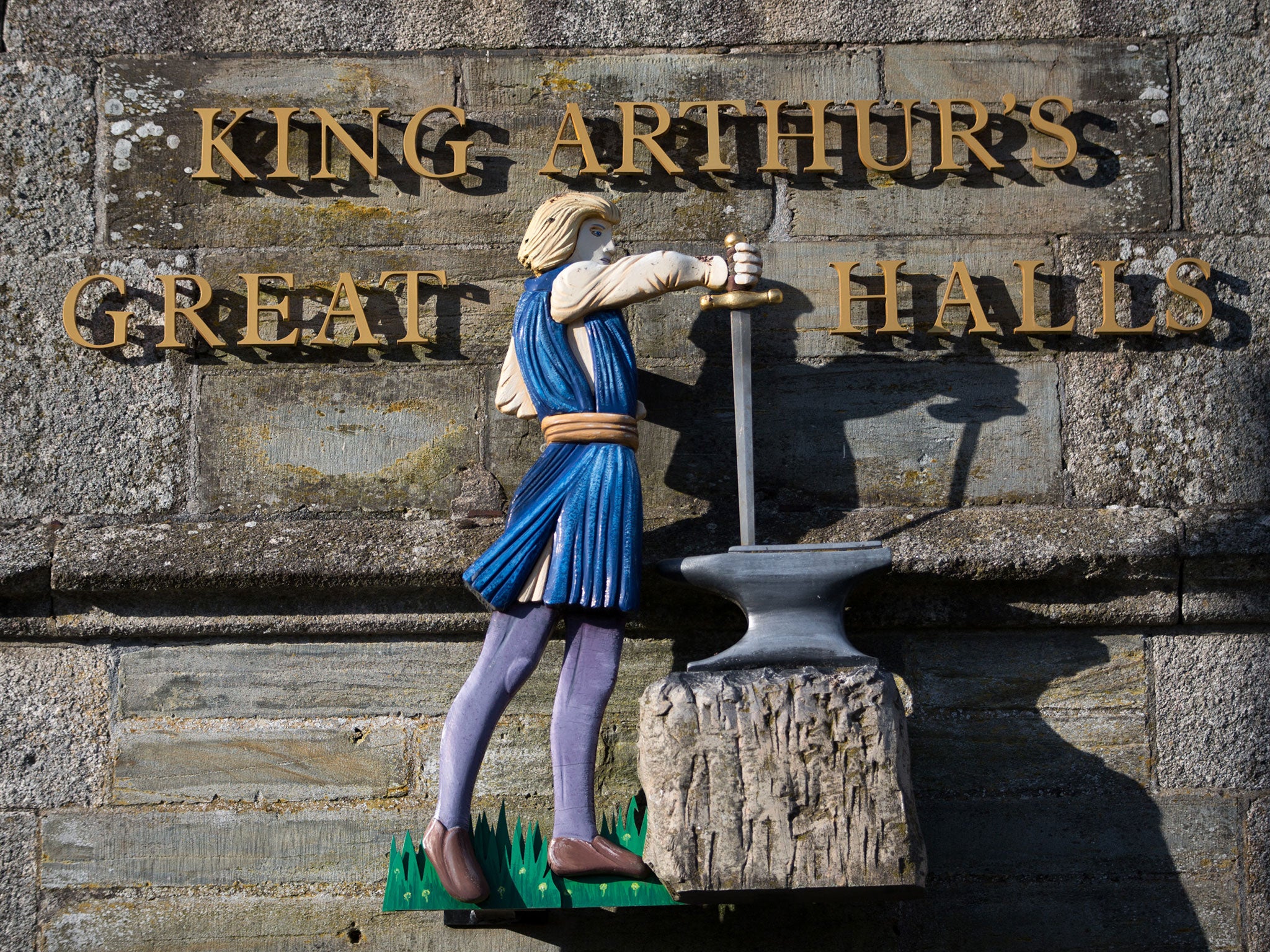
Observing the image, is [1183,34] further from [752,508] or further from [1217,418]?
[752,508]

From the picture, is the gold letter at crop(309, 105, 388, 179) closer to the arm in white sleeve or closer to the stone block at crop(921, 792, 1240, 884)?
the arm in white sleeve

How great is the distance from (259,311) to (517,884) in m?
1.69

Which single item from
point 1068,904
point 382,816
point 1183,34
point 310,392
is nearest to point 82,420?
point 310,392

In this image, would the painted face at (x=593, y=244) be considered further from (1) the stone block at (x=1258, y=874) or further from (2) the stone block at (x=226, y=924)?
(1) the stone block at (x=1258, y=874)

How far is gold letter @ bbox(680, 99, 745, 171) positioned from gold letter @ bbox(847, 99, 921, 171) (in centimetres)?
32

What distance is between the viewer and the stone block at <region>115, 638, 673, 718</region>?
3.82 metres

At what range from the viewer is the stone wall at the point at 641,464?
3727 millimetres

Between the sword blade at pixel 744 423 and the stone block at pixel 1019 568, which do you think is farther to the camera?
the stone block at pixel 1019 568

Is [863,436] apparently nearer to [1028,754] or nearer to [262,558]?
[1028,754]

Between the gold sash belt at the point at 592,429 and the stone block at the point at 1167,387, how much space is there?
1.24m

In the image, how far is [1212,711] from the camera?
3797 millimetres

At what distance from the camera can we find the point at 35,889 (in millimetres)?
3711

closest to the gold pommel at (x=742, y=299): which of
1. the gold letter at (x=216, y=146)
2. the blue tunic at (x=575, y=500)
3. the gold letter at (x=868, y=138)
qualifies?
the blue tunic at (x=575, y=500)

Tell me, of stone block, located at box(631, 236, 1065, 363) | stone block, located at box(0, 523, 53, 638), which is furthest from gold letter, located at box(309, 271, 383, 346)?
stone block, located at box(0, 523, 53, 638)
